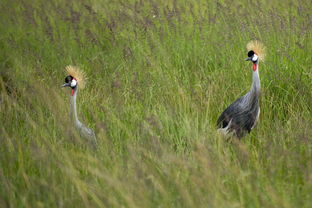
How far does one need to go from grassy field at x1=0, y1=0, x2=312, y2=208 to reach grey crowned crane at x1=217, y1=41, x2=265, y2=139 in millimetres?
98

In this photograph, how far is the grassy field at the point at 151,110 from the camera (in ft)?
7.76

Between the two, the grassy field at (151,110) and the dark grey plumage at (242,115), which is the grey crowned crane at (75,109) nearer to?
the grassy field at (151,110)

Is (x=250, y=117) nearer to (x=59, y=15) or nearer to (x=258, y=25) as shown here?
(x=258, y=25)

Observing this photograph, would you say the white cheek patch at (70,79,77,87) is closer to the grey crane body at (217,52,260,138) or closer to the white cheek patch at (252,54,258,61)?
the grey crane body at (217,52,260,138)

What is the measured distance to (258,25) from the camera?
4.55m

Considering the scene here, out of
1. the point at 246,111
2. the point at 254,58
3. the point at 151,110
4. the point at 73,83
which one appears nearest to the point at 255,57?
the point at 254,58

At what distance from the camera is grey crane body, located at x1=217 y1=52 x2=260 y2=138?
3555mm

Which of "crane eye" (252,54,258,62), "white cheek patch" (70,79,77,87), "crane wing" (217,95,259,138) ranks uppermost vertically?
"crane eye" (252,54,258,62)

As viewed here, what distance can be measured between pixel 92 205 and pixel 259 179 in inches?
32.0

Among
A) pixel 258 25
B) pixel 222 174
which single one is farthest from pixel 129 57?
pixel 222 174

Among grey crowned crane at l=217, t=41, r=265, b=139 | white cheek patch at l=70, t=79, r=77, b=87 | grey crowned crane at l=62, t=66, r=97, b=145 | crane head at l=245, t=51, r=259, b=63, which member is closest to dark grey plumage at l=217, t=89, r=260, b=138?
grey crowned crane at l=217, t=41, r=265, b=139

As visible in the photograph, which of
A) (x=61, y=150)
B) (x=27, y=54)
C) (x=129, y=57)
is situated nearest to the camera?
(x=61, y=150)

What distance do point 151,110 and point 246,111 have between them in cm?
68

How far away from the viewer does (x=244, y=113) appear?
3586 millimetres
